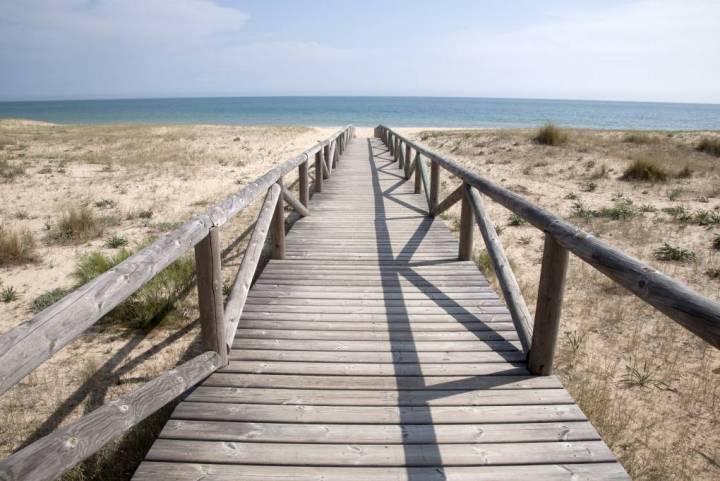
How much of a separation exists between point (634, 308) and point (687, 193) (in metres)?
7.19

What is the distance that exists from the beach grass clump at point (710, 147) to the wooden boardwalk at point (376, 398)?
15.1 metres

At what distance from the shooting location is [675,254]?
19.9 feet

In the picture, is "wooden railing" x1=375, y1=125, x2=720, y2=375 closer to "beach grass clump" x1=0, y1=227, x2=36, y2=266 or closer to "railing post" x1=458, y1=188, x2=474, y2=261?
"railing post" x1=458, y1=188, x2=474, y2=261

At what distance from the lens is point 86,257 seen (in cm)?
607

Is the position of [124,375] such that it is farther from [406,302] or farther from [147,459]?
[406,302]

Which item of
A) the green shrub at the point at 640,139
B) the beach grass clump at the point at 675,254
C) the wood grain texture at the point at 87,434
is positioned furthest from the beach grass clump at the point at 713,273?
the green shrub at the point at 640,139

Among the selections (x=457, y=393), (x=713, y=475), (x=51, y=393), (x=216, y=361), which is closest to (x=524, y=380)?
(x=457, y=393)

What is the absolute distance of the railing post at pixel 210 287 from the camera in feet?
8.34

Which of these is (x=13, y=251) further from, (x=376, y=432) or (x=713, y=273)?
(x=713, y=273)

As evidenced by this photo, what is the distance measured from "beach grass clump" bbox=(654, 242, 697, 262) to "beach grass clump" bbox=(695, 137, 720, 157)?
1104cm

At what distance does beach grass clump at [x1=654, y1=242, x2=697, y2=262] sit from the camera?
19.7 ft

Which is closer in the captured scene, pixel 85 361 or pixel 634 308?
pixel 85 361

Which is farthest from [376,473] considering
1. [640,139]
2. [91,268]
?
[640,139]

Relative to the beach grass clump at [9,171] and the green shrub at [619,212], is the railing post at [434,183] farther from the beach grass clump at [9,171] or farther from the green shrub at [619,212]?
the beach grass clump at [9,171]
